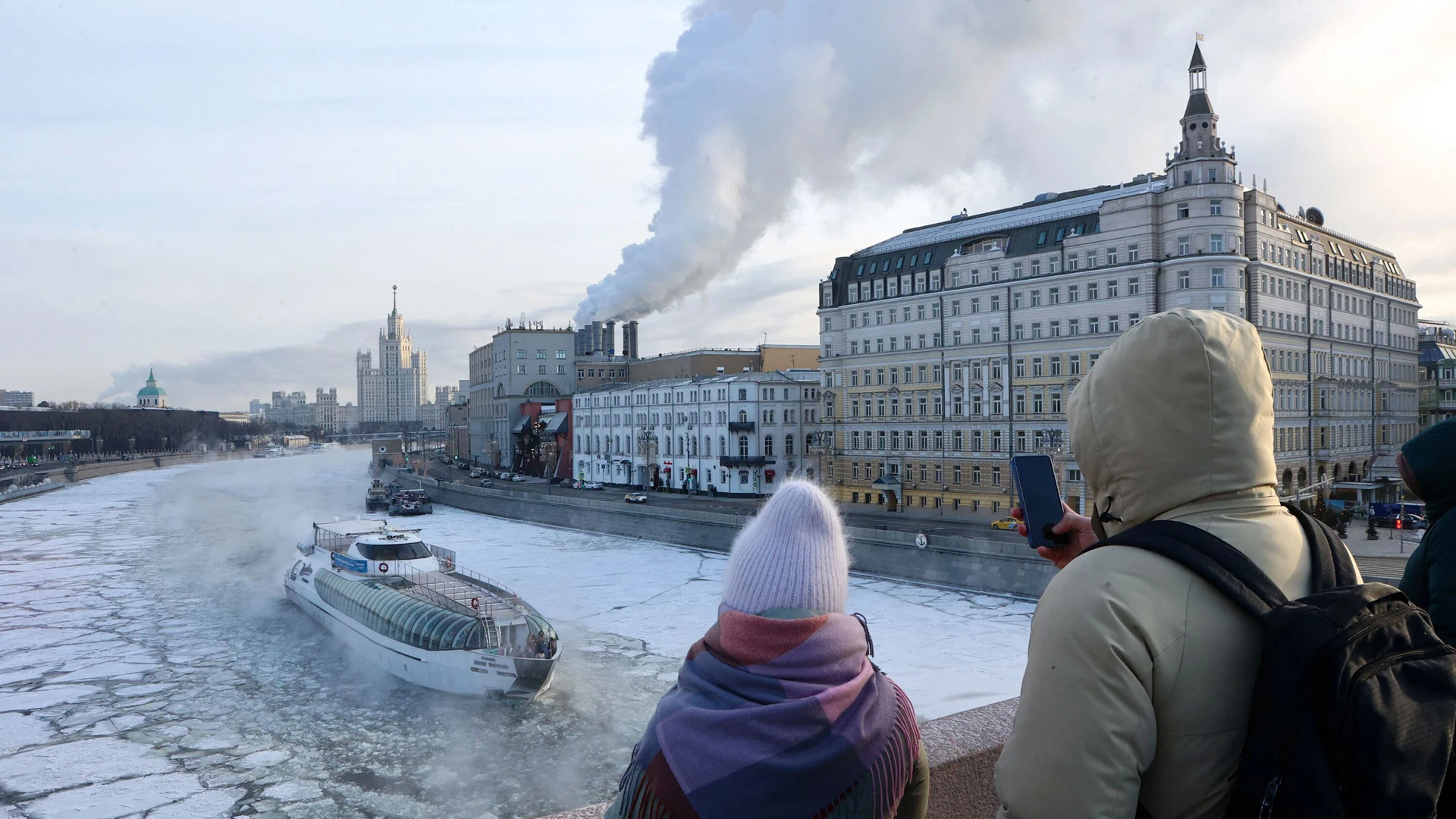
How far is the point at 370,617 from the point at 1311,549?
23873mm

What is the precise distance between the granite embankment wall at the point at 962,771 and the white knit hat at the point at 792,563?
1768mm

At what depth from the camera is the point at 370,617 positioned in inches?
903

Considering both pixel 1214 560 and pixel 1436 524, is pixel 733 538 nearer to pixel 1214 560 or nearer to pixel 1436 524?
pixel 1436 524

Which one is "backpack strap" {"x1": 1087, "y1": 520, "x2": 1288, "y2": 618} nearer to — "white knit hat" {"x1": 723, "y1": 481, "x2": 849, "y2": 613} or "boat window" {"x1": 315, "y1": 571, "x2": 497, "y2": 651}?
"white knit hat" {"x1": 723, "y1": 481, "x2": 849, "y2": 613}

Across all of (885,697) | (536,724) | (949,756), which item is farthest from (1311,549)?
(536,724)

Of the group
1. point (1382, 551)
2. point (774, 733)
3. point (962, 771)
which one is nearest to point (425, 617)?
point (962, 771)

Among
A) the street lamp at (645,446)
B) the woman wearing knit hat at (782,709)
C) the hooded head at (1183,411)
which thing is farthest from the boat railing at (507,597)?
the street lamp at (645,446)

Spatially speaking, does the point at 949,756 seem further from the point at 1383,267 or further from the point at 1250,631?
the point at 1383,267

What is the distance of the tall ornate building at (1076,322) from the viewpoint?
36094 mm

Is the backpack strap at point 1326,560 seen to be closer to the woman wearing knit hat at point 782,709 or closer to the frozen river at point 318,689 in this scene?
the woman wearing knit hat at point 782,709

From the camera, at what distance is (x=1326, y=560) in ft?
6.08

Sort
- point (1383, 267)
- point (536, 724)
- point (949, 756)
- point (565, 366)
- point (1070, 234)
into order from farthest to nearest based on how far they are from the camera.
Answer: point (565, 366), point (1383, 267), point (1070, 234), point (536, 724), point (949, 756)

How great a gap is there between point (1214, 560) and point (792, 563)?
963mm

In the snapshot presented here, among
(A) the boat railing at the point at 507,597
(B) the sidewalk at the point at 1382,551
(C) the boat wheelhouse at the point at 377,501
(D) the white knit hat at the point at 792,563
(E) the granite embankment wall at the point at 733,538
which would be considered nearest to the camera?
(D) the white knit hat at the point at 792,563
